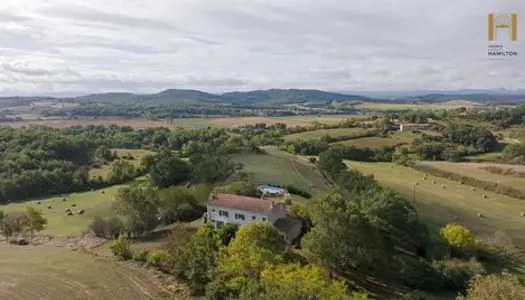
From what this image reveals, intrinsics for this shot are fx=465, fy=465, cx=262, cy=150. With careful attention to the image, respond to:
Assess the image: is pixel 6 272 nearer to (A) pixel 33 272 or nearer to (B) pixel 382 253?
(A) pixel 33 272

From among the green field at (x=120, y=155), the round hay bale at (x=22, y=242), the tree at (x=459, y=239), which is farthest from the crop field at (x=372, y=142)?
the round hay bale at (x=22, y=242)

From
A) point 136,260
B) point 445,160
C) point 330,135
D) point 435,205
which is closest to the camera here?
point 136,260

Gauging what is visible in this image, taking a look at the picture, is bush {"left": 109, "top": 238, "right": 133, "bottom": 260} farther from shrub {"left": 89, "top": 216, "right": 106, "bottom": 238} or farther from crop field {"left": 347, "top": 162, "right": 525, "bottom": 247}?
crop field {"left": 347, "top": 162, "right": 525, "bottom": 247}

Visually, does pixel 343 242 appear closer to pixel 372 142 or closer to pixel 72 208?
pixel 72 208

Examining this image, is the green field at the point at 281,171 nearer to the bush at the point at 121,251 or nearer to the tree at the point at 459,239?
the tree at the point at 459,239

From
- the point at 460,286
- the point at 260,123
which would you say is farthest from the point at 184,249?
the point at 260,123

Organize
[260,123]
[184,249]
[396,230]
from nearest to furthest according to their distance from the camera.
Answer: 1. [184,249]
2. [396,230]
3. [260,123]
